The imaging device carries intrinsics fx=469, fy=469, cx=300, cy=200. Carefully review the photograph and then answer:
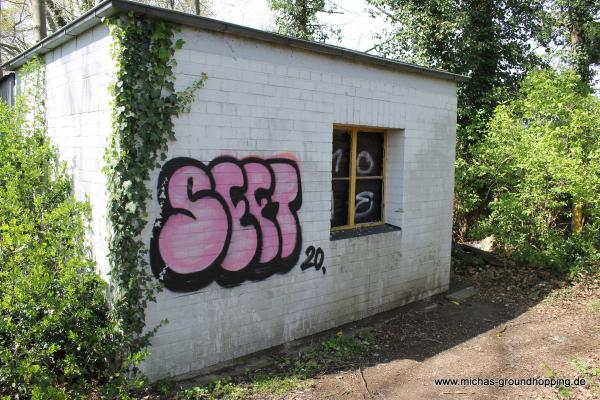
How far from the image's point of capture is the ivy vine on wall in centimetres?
395

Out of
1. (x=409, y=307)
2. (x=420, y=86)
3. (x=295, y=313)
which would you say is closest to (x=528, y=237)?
(x=409, y=307)

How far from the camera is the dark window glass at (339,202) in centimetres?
605

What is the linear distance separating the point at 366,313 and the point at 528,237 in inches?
161

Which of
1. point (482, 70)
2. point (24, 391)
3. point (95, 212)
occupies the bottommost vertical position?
point (24, 391)

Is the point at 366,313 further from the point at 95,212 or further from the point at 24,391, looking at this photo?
the point at 24,391

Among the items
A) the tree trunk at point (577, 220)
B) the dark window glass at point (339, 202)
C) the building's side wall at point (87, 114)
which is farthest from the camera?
the tree trunk at point (577, 220)

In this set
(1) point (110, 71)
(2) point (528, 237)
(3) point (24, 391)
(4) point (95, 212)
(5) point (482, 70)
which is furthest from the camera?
(5) point (482, 70)

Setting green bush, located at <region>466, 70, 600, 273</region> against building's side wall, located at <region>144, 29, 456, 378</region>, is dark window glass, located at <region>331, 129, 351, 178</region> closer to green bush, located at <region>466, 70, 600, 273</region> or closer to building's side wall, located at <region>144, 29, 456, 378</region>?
building's side wall, located at <region>144, 29, 456, 378</region>

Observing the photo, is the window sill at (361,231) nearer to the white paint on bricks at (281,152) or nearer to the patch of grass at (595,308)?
the white paint on bricks at (281,152)

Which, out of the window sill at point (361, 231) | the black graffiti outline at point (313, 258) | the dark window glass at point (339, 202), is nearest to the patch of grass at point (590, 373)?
the window sill at point (361, 231)

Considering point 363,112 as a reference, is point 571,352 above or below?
below

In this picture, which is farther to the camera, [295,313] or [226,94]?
[295,313]

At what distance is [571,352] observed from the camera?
17.2ft

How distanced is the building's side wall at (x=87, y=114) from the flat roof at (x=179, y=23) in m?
0.11
